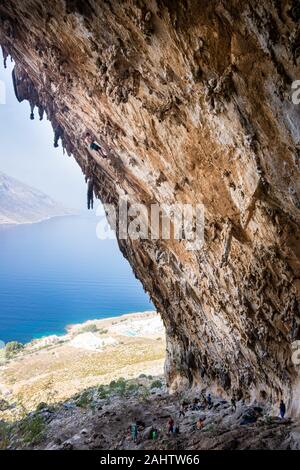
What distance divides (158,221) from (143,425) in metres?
9.22

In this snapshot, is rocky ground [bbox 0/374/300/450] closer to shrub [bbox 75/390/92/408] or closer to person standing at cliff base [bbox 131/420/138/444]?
shrub [bbox 75/390/92/408]

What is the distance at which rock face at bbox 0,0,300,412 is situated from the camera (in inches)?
295

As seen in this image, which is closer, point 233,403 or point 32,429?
point 233,403

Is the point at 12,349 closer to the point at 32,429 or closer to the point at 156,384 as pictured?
the point at 156,384

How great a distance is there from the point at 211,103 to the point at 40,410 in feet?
68.5

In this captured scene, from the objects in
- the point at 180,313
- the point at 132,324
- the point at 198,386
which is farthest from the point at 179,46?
the point at 132,324

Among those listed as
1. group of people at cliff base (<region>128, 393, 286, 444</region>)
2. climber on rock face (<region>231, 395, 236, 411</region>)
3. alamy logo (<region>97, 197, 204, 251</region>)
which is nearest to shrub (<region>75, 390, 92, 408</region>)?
group of people at cliff base (<region>128, 393, 286, 444</region>)

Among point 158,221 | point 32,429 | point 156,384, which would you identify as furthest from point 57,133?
point 156,384

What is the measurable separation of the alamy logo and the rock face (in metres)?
0.39

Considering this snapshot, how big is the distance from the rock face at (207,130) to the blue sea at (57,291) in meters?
73.5

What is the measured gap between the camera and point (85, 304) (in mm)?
114938

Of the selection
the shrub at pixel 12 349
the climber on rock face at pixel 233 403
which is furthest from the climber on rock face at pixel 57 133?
the shrub at pixel 12 349

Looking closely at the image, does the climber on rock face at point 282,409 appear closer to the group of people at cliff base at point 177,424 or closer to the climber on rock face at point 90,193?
the group of people at cliff base at point 177,424

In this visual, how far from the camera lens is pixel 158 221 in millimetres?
14664
